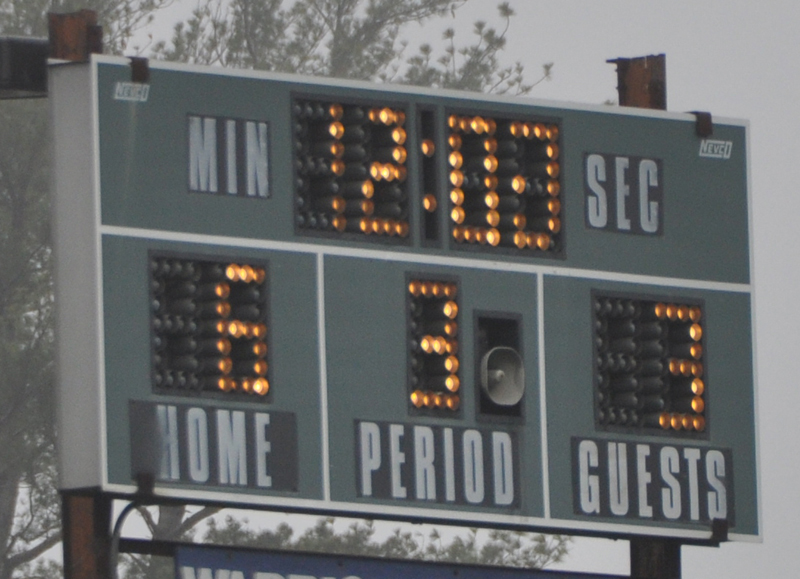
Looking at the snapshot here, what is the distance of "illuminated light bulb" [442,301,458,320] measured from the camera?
11852 millimetres

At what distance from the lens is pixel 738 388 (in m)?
12.8

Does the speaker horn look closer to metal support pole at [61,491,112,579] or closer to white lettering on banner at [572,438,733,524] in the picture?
white lettering on banner at [572,438,733,524]

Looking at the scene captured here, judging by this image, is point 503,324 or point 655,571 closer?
point 503,324

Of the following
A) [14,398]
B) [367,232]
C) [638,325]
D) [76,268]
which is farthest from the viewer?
[14,398]

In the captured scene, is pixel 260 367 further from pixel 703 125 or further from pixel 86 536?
pixel 703 125

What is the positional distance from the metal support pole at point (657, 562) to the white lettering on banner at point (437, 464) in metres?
1.28

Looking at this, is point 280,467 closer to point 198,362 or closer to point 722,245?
point 198,362

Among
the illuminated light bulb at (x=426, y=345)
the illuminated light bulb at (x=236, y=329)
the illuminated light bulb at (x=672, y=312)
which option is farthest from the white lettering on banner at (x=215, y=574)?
the illuminated light bulb at (x=672, y=312)

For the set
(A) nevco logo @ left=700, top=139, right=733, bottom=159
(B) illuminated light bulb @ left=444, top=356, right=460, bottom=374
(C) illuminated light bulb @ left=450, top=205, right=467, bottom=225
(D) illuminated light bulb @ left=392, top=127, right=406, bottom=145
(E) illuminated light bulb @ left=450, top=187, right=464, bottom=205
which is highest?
(D) illuminated light bulb @ left=392, top=127, right=406, bottom=145

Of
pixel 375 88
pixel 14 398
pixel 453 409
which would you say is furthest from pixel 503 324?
pixel 14 398

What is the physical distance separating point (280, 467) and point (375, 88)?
1987 millimetres

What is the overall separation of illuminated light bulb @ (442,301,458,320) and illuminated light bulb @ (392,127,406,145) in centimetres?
83

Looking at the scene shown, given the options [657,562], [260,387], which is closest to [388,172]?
[260,387]

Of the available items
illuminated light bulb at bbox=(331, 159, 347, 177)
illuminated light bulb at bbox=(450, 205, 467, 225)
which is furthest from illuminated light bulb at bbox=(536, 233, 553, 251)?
illuminated light bulb at bbox=(331, 159, 347, 177)
